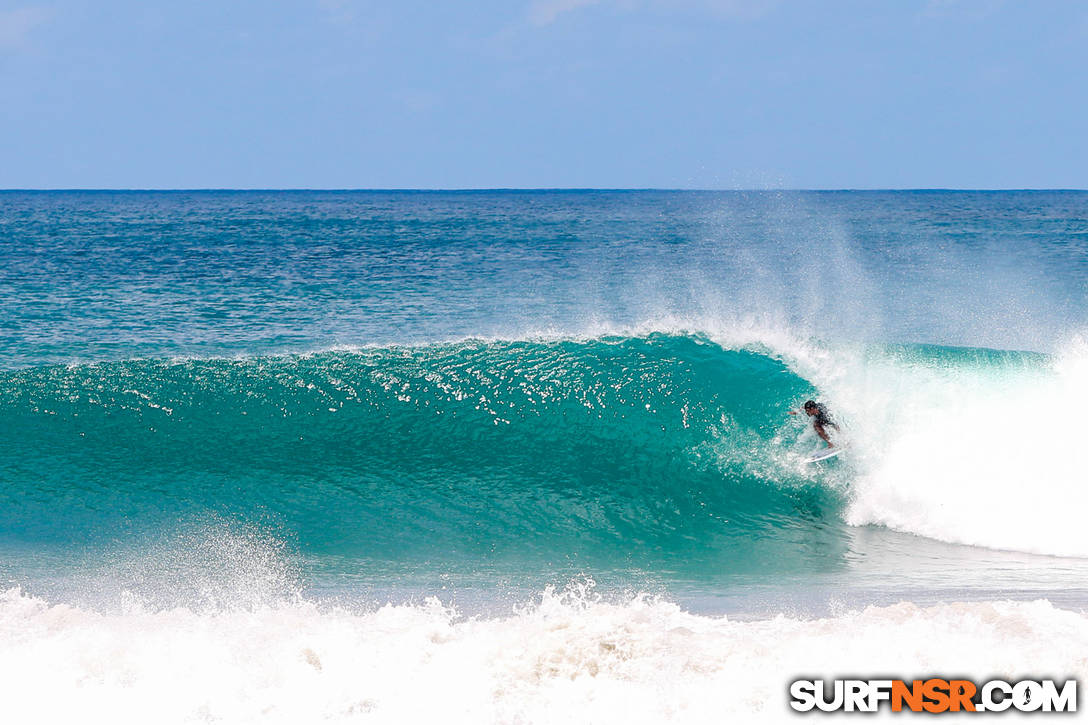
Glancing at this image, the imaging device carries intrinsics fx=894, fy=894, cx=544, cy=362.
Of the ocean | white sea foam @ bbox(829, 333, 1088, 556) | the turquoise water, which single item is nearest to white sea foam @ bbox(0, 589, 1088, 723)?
the ocean

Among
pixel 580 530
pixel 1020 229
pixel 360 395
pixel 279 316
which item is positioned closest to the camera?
pixel 580 530

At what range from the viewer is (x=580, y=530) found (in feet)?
28.7

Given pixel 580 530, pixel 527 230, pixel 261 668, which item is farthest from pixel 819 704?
pixel 527 230

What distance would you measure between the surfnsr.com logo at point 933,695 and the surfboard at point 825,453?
16.4ft

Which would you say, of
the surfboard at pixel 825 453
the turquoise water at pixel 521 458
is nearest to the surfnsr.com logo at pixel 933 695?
the turquoise water at pixel 521 458

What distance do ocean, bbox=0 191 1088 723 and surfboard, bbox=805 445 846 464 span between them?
0.13 m

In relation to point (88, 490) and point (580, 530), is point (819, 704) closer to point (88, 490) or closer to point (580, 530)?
point (580, 530)

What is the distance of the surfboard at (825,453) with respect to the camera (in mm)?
9828

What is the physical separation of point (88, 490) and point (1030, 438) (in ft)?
33.5

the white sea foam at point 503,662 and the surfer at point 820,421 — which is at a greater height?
the surfer at point 820,421

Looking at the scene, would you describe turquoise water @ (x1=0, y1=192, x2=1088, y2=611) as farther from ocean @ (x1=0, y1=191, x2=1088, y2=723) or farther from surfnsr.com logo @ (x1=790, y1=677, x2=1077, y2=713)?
surfnsr.com logo @ (x1=790, y1=677, x2=1077, y2=713)

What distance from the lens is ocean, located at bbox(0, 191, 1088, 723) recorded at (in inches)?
204

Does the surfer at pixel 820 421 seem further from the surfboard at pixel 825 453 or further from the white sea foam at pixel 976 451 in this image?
the white sea foam at pixel 976 451

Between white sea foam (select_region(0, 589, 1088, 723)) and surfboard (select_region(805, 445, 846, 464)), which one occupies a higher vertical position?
surfboard (select_region(805, 445, 846, 464))
